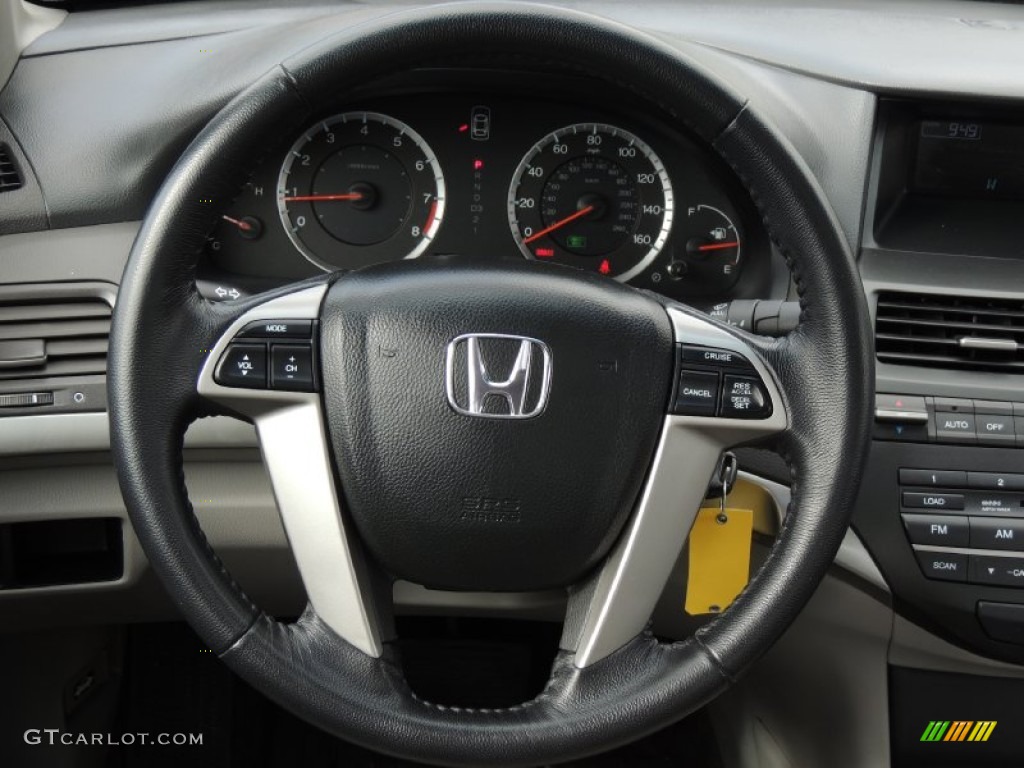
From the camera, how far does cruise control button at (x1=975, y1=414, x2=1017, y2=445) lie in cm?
137

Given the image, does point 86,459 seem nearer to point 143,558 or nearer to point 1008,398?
point 143,558

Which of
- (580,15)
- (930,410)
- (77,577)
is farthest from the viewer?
(77,577)

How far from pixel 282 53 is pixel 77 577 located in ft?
2.37

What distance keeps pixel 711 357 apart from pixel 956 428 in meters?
0.43

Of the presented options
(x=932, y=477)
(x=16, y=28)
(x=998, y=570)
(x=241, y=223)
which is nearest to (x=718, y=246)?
(x=932, y=477)

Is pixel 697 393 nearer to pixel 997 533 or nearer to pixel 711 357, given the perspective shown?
pixel 711 357

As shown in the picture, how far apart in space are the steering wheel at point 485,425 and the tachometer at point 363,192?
0.37 meters

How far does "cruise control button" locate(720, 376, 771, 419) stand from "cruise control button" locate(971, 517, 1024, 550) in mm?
414

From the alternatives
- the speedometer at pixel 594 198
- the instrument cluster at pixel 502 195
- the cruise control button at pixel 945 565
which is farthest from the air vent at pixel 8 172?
the cruise control button at pixel 945 565

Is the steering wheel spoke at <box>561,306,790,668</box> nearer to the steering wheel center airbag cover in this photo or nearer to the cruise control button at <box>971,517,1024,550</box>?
the steering wheel center airbag cover

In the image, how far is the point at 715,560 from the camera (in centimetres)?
120

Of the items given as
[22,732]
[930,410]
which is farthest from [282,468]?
[22,732]

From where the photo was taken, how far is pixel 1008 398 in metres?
1.39

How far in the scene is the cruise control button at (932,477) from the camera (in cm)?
137
